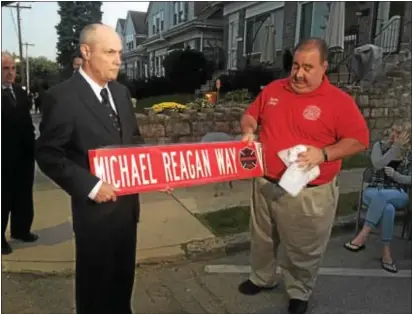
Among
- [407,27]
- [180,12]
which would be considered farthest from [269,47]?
[180,12]

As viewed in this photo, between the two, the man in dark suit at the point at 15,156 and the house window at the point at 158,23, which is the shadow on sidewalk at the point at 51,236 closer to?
the man in dark suit at the point at 15,156

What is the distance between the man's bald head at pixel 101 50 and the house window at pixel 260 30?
14234 mm

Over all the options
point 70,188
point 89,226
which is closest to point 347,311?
point 89,226

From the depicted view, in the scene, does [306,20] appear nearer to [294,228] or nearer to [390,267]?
[390,267]

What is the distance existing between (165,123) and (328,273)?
438cm

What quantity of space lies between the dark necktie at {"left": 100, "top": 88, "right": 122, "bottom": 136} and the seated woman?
2728mm

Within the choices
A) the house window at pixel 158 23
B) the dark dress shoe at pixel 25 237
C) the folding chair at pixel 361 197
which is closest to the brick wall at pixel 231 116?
the dark dress shoe at pixel 25 237

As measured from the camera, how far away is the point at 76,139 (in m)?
2.00

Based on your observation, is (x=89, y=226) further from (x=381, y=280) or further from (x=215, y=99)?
(x=215, y=99)

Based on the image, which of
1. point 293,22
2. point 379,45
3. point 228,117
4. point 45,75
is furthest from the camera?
point 45,75

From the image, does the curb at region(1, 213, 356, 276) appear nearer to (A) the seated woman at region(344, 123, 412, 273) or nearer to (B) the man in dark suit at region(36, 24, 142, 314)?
(A) the seated woman at region(344, 123, 412, 273)

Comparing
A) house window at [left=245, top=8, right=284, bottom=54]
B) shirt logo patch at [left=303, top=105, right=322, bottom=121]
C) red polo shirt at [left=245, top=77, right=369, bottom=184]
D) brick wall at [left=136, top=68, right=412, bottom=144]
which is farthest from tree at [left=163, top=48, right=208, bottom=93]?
shirt logo patch at [left=303, top=105, right=322, bottom=121]

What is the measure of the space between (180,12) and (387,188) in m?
21.4

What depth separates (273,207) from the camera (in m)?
2.87
